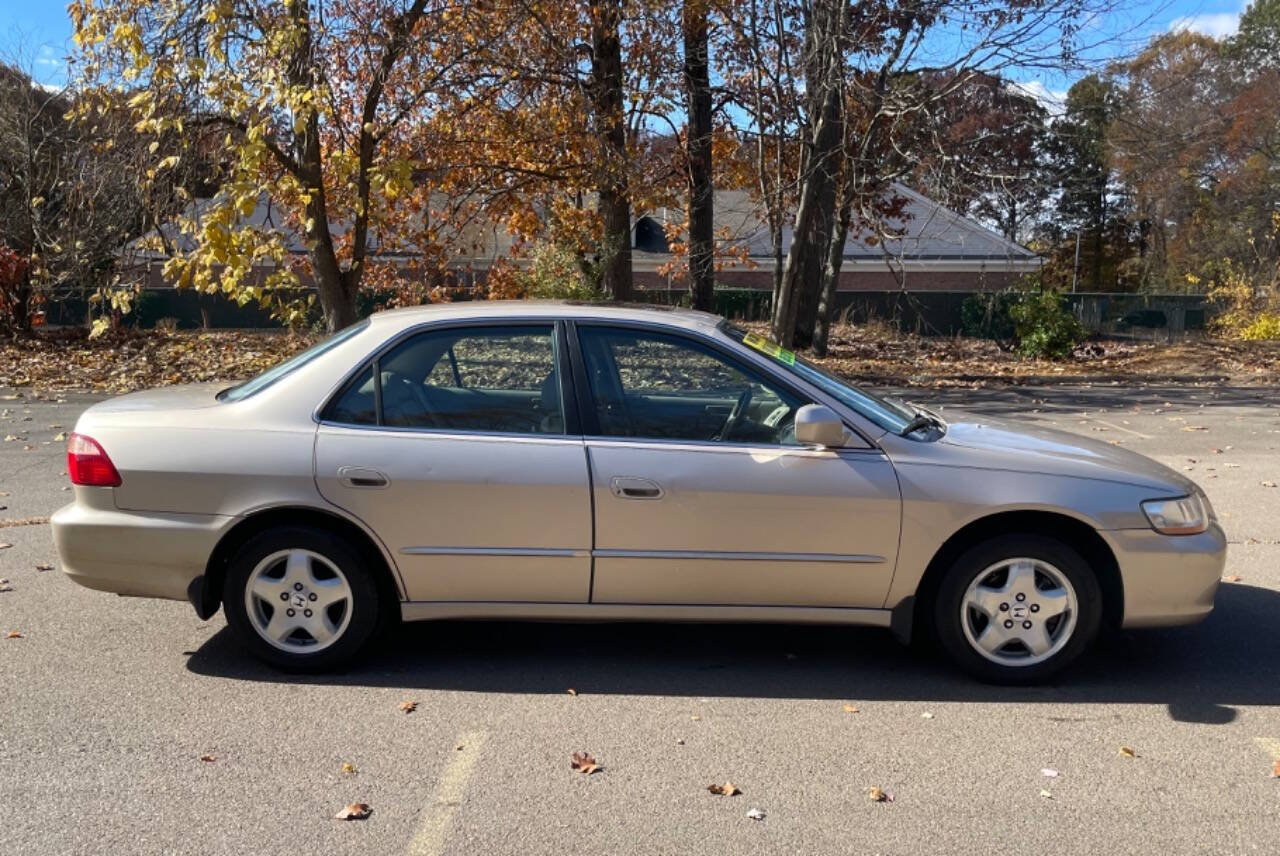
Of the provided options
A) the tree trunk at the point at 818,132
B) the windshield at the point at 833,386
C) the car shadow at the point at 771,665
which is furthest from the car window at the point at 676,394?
the tree trunk at the point at 818,132

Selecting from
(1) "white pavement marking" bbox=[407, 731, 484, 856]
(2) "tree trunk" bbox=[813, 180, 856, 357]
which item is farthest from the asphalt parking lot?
(2) "tree trunk" bbox=[813, 180, 856, 357]

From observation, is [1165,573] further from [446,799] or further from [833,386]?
[446,799]

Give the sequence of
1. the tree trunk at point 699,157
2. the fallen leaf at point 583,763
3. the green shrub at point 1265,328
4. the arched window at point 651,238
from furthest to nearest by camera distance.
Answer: the arched window at point 651,238
the green shrub at point 1265,328
the tree trunk at point 699,157
the fallen leaf at point 583,763

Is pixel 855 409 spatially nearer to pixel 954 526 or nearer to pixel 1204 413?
pixel 954 526

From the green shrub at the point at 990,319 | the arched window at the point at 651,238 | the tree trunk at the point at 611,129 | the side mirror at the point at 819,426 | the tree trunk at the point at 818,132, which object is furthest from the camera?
the arched window at the point at 651,238

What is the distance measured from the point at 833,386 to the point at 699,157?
13493mm

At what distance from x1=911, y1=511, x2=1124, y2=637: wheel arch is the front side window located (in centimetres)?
163

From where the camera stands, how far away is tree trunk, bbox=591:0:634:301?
15500 mm

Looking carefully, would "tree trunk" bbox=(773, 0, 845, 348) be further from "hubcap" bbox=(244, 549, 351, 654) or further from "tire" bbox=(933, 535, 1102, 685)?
"hubcap" bbox=(244, 549, 351, 654)

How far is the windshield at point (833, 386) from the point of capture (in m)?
4.82

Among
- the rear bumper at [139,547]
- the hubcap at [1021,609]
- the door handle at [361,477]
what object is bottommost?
the hubcap at [1021,609]

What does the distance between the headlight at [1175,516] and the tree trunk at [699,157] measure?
12169 millimetres

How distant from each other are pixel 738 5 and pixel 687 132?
10.5 feet

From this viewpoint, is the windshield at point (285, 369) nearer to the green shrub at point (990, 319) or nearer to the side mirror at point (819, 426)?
the side mirror at point (819, 426)
